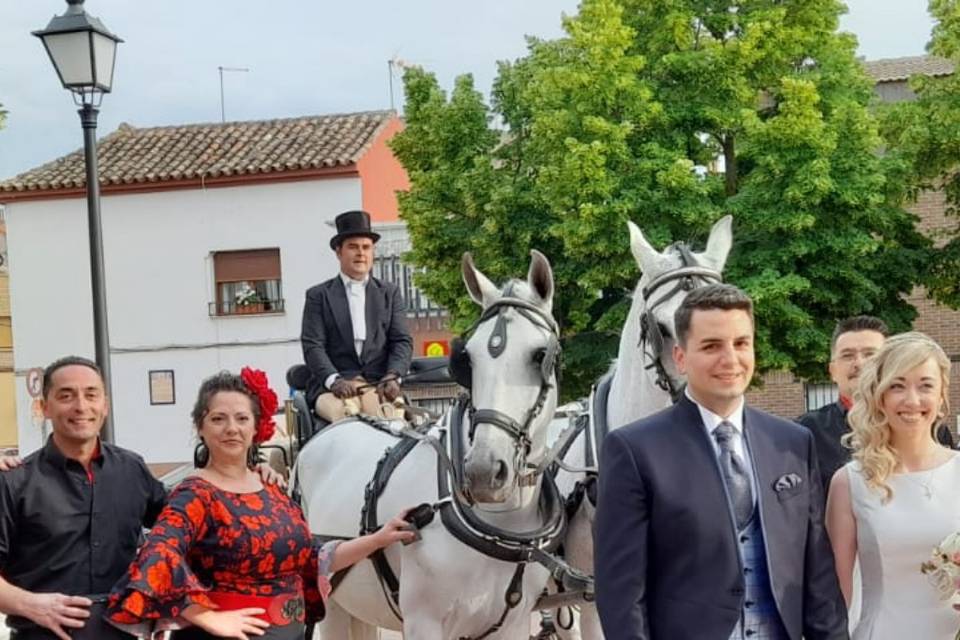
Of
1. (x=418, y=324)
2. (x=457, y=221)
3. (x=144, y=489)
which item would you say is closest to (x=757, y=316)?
(x=457, y=221)

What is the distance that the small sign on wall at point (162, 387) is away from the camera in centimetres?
2695

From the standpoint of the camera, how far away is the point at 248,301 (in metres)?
26.7

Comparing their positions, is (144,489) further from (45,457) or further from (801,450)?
(801,450)

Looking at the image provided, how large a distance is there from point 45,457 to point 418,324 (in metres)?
22.7

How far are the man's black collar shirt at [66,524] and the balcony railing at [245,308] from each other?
2274cm

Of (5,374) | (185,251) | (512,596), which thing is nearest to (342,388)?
(512,596)

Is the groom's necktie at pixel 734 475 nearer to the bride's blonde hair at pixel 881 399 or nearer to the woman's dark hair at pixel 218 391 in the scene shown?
the bride's blonde hair at pixel 881 399

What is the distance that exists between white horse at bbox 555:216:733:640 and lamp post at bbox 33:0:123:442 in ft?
14.1

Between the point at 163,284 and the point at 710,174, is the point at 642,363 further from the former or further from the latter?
the point at 163,284

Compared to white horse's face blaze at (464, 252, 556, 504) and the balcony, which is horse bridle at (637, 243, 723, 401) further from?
the balcony

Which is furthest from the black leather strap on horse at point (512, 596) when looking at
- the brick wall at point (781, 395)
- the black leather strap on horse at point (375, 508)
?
the brick wall at point (781, 395)

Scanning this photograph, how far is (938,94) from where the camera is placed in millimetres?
17797

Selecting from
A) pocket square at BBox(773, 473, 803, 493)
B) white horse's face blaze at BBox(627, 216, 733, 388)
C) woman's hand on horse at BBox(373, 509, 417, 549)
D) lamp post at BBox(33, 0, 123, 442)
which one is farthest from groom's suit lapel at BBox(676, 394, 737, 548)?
lamp post at BBox(33, 0, 123, 442)

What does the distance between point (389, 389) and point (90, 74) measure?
→ 3550mm
